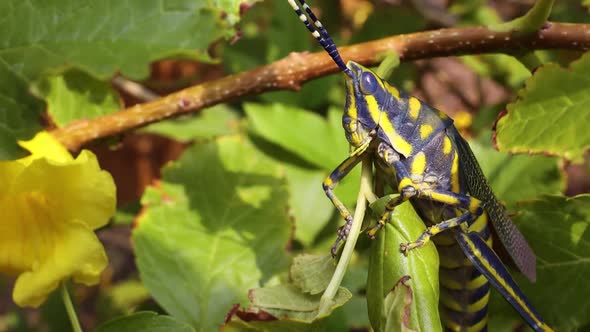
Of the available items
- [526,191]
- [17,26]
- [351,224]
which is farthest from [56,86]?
[526,191]

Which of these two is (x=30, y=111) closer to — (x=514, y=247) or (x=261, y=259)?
(x=261, y=259)

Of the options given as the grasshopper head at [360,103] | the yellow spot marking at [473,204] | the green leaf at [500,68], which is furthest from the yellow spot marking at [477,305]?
the green leaf at [500,68]

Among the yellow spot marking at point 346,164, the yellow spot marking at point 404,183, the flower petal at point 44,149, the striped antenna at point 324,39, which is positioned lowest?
the yellow spot marking at point 404,183

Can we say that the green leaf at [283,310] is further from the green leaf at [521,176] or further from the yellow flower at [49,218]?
the green leaf at [521,176]

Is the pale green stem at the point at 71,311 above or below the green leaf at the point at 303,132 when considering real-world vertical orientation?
above

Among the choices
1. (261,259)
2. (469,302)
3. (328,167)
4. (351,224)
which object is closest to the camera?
(351,224)

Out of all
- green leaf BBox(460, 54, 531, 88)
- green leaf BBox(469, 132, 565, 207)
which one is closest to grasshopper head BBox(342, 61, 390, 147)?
green leaf BBox(469, 132, 565, 207)

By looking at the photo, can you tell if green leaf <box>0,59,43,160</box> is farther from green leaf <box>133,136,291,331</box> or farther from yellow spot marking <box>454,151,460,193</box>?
yellow spot marking <box>454,151,460,193</box>
